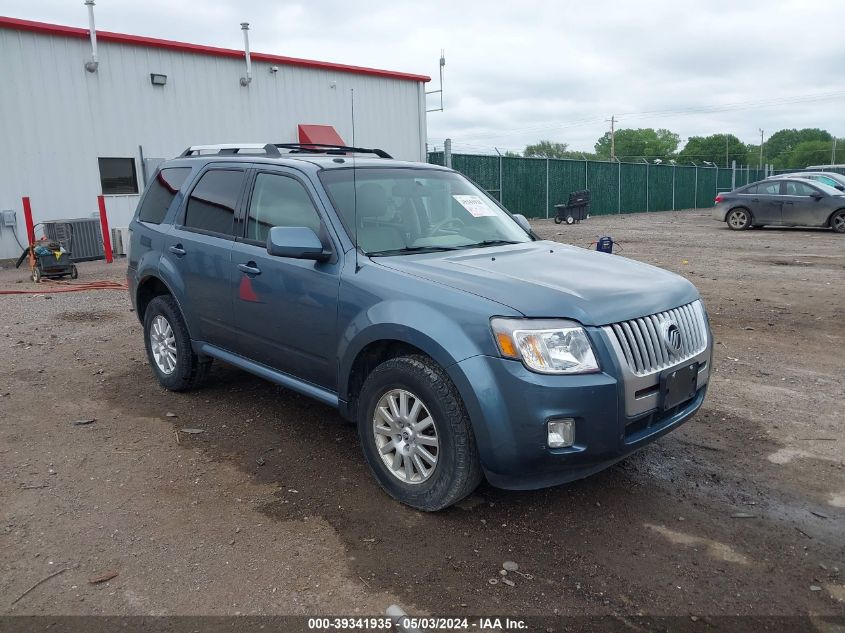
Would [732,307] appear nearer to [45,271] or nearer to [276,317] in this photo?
[276,317]

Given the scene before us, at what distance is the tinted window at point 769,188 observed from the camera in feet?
62.3

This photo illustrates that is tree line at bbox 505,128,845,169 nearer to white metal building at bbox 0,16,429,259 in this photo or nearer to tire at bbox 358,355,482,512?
white metal building at bbox 0,16,429,259

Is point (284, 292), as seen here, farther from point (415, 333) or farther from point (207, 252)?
point (415, 333)

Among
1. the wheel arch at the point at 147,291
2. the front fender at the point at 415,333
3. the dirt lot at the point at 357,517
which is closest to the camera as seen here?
the dirt lot at the point at 357,517

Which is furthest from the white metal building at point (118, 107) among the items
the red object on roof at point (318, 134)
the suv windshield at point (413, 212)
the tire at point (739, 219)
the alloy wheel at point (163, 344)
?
the suv windshield at point (413, 212)

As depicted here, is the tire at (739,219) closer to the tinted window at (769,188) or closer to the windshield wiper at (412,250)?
the tinted window at (769,188)

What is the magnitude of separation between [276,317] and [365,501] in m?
1.29

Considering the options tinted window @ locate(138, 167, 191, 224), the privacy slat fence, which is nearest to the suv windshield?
tinted window @ locate(138, 167, 191, 224)

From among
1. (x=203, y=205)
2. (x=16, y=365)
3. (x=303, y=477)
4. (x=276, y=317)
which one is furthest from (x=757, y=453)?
(x=16, y=365)

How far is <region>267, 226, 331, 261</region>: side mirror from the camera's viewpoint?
3744 millimetres

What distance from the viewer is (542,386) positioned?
3.02 meters

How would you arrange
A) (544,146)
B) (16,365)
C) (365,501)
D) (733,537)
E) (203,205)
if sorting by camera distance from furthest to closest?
(544,146) < (16,365) < (203,205) < (365,501) < (733,537)

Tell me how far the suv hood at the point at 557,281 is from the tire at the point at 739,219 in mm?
17678

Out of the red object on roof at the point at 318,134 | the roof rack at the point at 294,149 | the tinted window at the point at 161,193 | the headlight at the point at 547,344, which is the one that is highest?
the red object on roof at the point at 318,134
